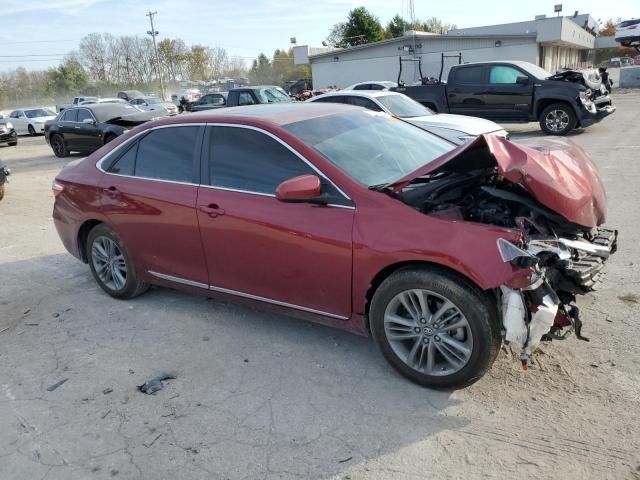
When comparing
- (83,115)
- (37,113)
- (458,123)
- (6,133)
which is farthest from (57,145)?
(37,113)

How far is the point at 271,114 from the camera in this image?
13.4ft

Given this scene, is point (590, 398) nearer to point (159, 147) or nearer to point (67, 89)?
point (159, 147)

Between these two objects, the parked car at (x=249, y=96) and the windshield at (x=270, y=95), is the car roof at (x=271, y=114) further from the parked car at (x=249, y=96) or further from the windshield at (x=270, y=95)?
the windshield at (x=270, y=95)

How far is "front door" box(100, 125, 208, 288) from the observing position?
13.7 ft

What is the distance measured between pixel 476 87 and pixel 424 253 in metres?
12.7

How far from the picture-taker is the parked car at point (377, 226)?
3021 mm

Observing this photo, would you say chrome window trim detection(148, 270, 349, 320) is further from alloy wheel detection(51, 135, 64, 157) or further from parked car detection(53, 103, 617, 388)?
alloy wheel detection(51, 135, 64, 157)

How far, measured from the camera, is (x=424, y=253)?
10.1 feet

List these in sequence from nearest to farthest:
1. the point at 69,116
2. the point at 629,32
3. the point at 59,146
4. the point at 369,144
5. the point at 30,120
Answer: the point at 369,144 < the point at 69,116 < the point at 59,146 < the point at 30,120 < the point at 629,32

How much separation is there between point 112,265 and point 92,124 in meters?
11.7

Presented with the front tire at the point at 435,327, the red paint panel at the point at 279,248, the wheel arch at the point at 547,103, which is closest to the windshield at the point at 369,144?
the red paint panel at the point at 279,248

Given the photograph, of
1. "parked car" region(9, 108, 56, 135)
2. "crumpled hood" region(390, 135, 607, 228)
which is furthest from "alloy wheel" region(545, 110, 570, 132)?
"parked car" region(9, 108, 56, 135)

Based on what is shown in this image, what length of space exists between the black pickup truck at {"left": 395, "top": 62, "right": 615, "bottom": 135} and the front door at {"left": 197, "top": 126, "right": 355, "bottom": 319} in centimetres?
1168

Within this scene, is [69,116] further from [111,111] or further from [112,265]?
[112,265]
